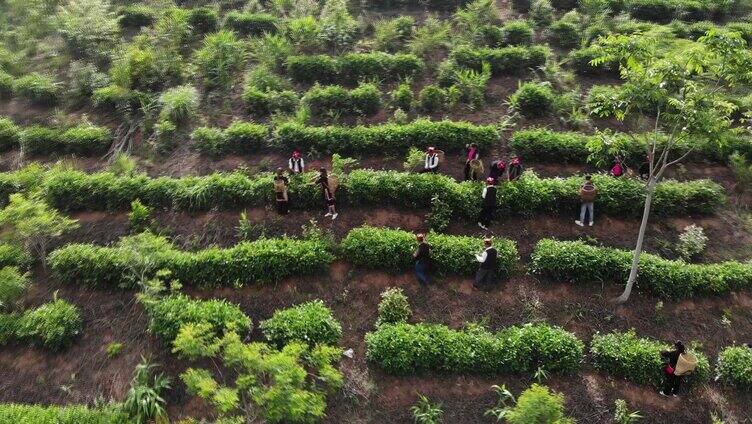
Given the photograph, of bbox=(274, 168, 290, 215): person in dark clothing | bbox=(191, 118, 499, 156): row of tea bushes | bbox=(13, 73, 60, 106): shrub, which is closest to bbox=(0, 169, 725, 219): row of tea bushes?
bbox=(274, 168, 290, 215): person in dark clothing

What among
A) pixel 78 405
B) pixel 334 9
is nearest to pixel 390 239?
pixel 78 405

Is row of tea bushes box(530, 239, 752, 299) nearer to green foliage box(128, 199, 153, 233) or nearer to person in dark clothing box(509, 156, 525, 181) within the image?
person in dark clothing box(509, 156, 525, 181)

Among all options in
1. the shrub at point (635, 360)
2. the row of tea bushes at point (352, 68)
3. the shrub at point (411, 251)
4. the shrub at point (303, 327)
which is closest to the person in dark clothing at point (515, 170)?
the shrub at point (411, 251)

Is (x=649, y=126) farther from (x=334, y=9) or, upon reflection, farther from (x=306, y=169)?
(x=334, y=9)

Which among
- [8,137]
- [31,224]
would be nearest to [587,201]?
[31,224]

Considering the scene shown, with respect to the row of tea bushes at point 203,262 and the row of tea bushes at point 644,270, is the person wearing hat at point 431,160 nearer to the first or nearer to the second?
the row of tea bushes at point 644,270

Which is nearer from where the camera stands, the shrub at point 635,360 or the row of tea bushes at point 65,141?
the shrub at point 635,360
